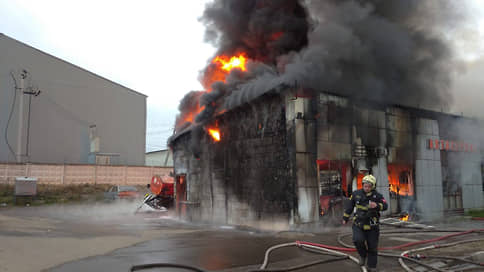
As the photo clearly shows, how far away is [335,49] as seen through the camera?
37.2 ft

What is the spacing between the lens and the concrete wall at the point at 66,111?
28516 mm

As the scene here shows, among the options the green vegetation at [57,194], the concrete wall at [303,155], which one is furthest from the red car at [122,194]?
the concrete wall at [303,155]

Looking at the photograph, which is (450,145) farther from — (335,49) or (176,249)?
(176,249)

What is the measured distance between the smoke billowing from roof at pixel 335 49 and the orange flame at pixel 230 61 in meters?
0.26

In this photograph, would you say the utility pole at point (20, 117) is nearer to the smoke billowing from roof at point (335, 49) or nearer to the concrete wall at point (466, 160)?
the smoke billowing from roof at point (335, 49)

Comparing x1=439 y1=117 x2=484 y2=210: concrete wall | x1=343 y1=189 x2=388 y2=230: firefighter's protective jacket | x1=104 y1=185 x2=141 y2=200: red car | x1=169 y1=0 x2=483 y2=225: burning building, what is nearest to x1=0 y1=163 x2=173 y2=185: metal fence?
x1=104 y1=185 x2=141 y2=200: red car

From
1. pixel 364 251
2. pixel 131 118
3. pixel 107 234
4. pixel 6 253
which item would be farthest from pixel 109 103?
pixel 364 251

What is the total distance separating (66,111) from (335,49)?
2781cm

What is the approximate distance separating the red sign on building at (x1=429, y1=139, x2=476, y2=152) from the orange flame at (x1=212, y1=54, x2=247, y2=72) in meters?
8.09

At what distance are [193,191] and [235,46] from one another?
6.32 metres

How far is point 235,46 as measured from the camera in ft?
48.7

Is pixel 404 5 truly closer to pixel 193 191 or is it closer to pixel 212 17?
pixel 212 17

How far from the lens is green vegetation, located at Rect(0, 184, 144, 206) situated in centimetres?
2094

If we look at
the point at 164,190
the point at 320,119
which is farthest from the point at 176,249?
the point at 164,190
